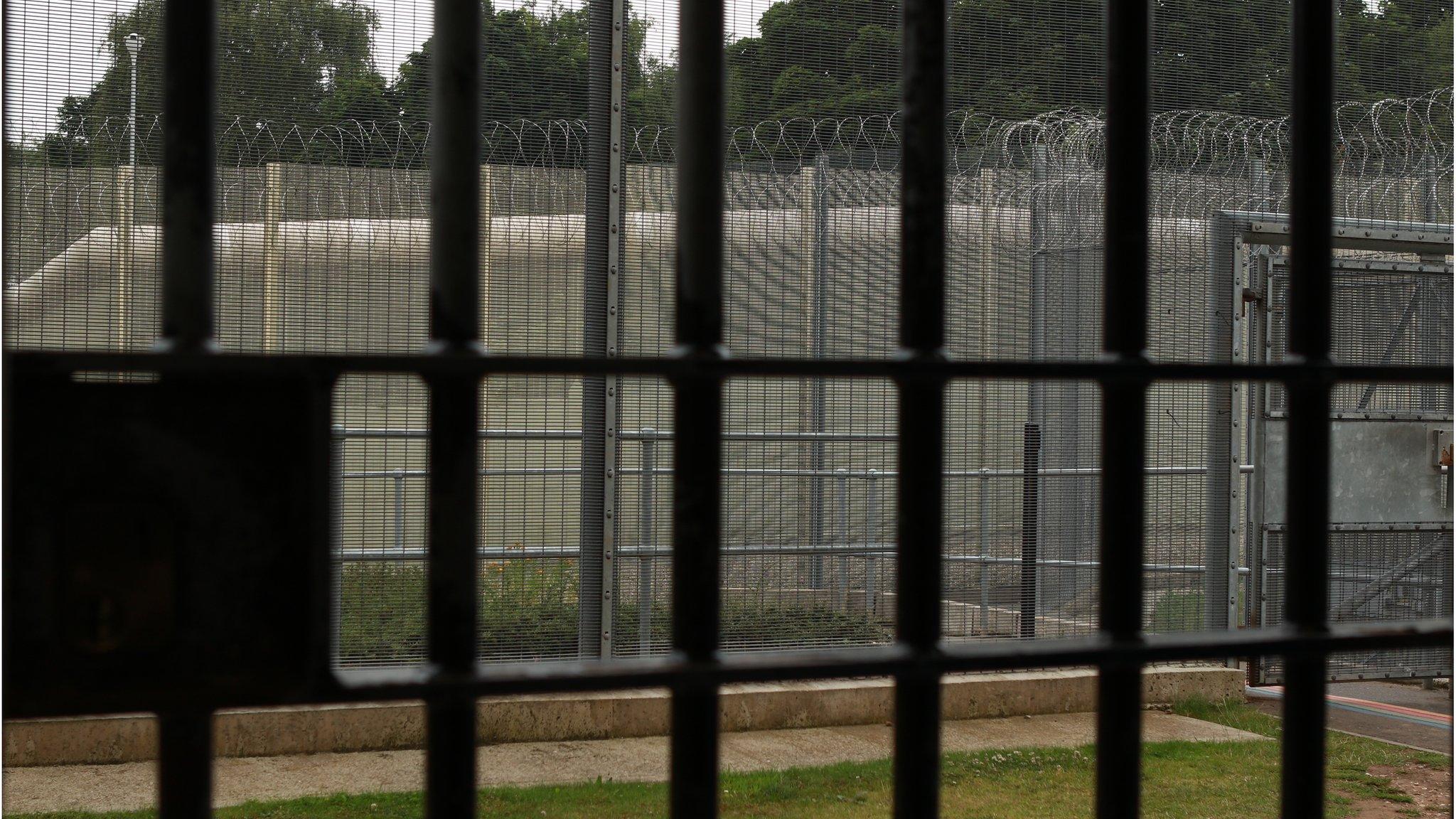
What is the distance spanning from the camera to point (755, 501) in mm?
6953

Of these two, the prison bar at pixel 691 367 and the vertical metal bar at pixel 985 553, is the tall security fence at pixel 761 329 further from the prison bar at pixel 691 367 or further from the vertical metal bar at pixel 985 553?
the prison bar at pixel 691 367

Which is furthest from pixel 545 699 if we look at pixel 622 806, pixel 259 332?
pixel 259 332

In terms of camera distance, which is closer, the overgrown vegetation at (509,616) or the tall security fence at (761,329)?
the tall security fence at (761,329)

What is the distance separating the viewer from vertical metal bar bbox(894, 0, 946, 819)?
1059mm

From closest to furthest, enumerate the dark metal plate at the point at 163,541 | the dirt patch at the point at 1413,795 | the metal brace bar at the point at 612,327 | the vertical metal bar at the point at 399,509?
the dark metal plate at the point at 163,541, the dirt patch at the point at 1413,795, the vertical metal bar at the point at 399,509, the metal brace bar at the point at 612,327

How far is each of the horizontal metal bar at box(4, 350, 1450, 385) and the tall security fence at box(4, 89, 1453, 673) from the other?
15.7 feet

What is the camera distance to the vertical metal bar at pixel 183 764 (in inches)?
35.2

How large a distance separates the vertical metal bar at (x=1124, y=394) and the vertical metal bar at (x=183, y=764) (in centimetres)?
72

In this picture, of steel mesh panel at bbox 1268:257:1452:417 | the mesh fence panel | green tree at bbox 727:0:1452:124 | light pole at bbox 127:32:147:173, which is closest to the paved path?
the mesh fence panel

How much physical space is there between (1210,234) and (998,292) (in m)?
1.19

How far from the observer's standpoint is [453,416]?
938 millimetres

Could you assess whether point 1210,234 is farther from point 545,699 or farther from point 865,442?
point 545,699

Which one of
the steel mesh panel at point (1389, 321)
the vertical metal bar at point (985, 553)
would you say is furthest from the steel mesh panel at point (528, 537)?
the steel mesh panel at point (1389, 321)

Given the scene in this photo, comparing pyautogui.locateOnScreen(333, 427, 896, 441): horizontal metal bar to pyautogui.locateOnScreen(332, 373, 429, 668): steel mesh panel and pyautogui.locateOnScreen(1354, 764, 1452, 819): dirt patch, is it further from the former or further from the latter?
pyautogui.locateOnScreen(1354, 764, 1452, 819): dirt patch
